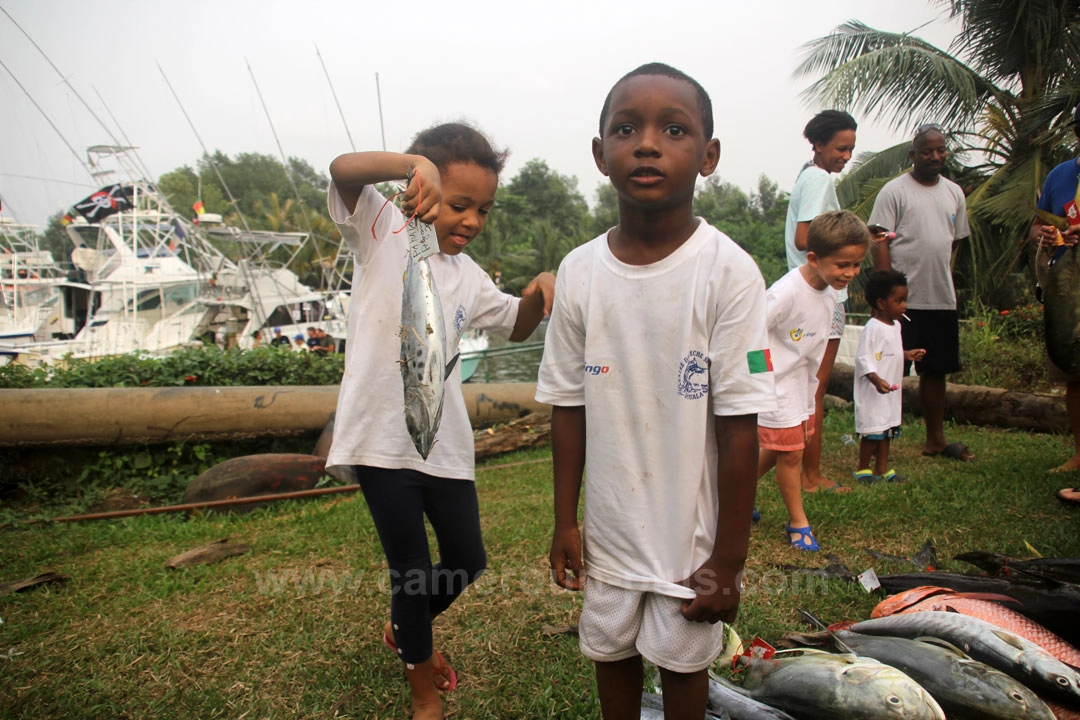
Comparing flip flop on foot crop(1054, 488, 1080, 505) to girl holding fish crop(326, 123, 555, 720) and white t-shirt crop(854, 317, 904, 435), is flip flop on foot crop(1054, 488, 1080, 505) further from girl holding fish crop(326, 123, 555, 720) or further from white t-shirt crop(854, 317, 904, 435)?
girl holding fish crop(326, 123, 555, 720)

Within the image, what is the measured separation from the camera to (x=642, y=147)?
1.62 m

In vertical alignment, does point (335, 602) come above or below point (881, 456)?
below

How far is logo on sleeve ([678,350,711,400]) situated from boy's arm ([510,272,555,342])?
1.96ft

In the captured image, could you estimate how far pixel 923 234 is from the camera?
16.6 feet

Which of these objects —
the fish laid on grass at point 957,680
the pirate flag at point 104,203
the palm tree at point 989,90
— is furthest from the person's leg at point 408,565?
the pirate flag at point 104,203

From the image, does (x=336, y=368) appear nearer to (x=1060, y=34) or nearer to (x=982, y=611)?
(x=982, y=611)

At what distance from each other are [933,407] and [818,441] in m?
1.30

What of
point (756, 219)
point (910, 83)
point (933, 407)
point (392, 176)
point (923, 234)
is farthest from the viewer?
point (756, 219)

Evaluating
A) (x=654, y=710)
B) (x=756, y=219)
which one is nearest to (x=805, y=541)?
(x=654, y=710)

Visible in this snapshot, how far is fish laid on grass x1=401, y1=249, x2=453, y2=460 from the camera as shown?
1776 mm

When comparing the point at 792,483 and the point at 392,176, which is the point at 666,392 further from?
the point at 792,483

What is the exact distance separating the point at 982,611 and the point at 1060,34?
484 inches

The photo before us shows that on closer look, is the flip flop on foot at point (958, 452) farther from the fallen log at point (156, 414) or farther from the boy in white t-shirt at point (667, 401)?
the fallen log at point (156, 414)

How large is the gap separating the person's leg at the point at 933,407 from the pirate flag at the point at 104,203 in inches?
818
